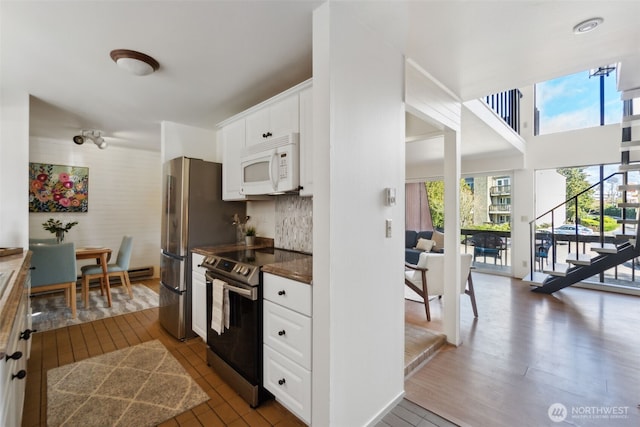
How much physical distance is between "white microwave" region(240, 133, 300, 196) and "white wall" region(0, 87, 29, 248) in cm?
198

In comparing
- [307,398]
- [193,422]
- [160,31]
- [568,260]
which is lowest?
[193,422]

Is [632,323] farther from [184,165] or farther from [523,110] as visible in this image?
[184,165]

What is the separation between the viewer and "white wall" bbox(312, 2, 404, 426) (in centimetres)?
147

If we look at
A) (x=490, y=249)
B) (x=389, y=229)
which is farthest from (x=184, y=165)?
(x=490, y=249)

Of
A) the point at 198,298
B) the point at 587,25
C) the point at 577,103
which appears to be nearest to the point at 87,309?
the point at 198,298

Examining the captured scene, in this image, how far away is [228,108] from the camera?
9.84ft

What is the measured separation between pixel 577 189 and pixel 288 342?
6.02m

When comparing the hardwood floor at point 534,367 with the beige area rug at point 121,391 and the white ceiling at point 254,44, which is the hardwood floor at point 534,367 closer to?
the beige area rug at point 121,391

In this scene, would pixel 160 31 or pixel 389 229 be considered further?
pixel 389 229

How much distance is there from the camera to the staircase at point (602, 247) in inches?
131

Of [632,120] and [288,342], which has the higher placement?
[632,120]

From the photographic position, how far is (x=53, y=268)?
127 inches

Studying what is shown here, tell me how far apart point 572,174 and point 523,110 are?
149 cm

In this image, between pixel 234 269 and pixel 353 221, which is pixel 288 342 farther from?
pixel 353 221
